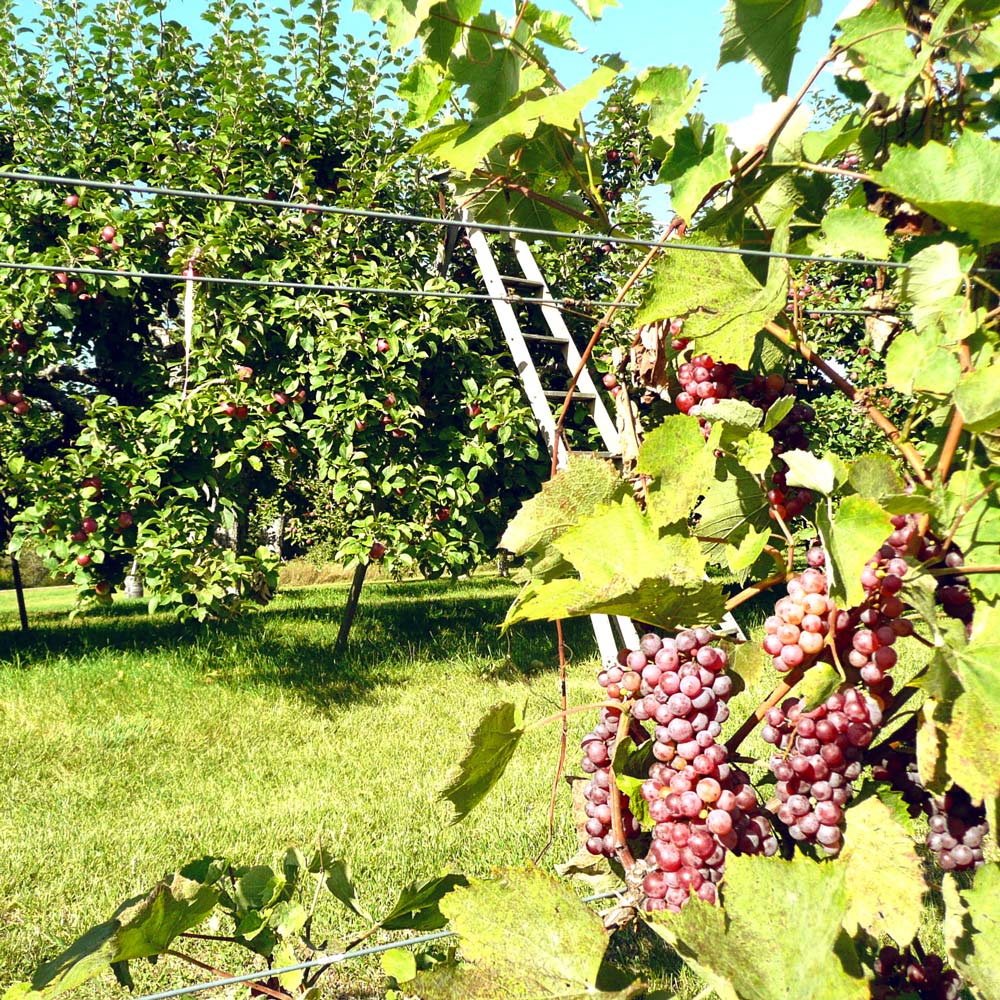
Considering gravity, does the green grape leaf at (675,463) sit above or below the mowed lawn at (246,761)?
above

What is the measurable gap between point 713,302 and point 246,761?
3.77 meters

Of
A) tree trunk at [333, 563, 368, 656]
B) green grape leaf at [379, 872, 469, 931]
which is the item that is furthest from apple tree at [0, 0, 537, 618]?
green grape leaf at [379, 872, 469, 931]

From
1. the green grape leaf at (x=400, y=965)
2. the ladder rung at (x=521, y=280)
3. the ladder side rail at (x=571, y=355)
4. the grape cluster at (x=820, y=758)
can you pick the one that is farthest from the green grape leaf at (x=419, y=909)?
the ladder side rail at (x=571, y=355)

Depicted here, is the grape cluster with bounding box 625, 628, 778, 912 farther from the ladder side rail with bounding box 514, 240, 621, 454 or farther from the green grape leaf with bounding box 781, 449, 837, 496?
the ladder side rail with bounding box 514, 240, 621, 454

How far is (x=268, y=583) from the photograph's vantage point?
5.02 meters

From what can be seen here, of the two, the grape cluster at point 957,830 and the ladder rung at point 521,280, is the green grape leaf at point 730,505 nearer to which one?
the grape cluster at point 957,830

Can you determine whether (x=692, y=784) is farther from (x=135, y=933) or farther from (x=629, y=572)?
(x=135, y=933)

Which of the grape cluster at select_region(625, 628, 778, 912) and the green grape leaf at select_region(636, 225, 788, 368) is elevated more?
the green grape leaf at select_region(636, 225, 788, 368)

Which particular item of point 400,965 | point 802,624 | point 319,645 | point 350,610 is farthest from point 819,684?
point 319,645

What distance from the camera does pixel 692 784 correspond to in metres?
0.65

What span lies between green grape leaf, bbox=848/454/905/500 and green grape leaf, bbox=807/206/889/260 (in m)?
0.27

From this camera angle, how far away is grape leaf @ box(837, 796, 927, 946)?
0.58m

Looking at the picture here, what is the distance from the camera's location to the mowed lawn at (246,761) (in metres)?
2.79

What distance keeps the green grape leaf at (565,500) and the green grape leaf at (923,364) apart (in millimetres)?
242
